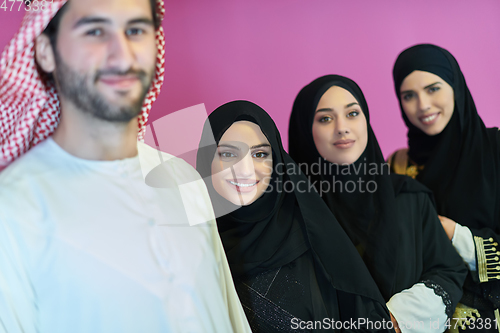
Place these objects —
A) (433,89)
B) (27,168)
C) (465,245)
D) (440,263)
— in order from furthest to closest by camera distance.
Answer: (433,89) → (465,245) → (440,263) → (27,168)

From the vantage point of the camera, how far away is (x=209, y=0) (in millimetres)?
2281

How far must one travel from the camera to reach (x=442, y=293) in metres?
1.71

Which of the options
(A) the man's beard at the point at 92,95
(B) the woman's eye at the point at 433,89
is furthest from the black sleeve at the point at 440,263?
(A) the man's beard at the point at 92,95

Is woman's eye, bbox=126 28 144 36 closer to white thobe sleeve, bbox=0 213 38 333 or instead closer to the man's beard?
the man's beard

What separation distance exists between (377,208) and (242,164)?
2.33 ft

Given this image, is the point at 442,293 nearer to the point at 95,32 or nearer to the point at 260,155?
the point at 260,155

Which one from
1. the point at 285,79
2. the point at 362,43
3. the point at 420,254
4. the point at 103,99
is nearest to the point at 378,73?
the point at 362,43

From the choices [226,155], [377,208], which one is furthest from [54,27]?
[377,208]

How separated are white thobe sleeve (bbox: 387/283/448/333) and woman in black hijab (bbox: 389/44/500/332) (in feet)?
1.10

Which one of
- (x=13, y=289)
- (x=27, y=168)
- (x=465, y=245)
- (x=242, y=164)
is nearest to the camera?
(x=13, y=289)

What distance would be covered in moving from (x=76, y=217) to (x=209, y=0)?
1638mm

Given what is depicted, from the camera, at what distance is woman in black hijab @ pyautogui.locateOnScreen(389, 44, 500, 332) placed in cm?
207

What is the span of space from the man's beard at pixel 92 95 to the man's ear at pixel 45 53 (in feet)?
0.10

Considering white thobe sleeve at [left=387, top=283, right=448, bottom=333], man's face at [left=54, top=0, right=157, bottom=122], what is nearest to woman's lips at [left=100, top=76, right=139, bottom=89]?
man's face at [left=54, top=0, right=157, bottom=122]
